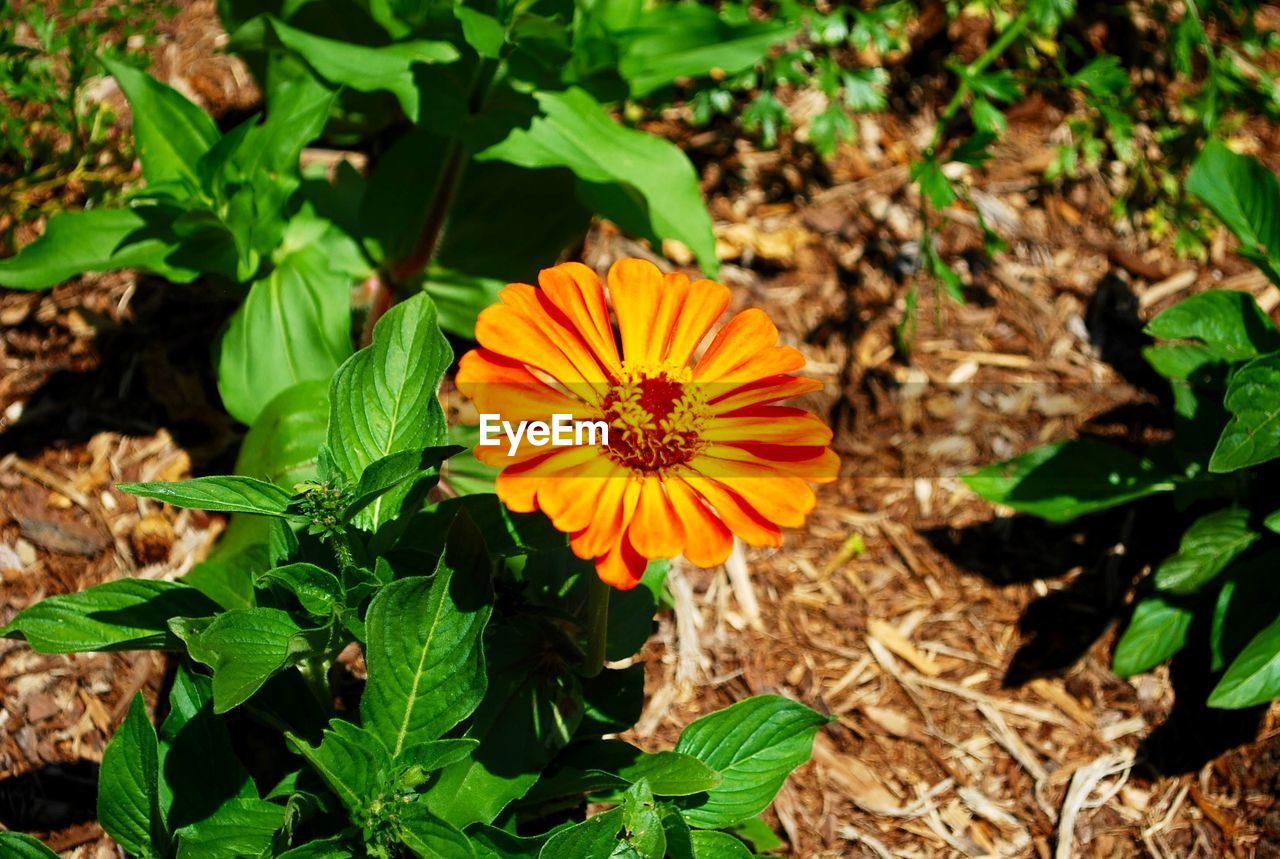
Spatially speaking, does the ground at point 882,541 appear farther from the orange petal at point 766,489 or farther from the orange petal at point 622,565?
the orange petal at point 622,565

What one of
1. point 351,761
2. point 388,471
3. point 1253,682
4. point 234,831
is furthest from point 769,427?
point 1253,682

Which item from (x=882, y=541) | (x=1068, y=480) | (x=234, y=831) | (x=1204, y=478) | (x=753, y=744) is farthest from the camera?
(x=882, y=541)

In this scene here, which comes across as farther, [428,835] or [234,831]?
[234,831]

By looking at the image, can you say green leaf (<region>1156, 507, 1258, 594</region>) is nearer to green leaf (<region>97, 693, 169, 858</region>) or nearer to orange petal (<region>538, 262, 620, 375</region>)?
orange petal (<region>538, 262, 620, 375</region>)

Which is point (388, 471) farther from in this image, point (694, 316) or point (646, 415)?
point (694, 316)

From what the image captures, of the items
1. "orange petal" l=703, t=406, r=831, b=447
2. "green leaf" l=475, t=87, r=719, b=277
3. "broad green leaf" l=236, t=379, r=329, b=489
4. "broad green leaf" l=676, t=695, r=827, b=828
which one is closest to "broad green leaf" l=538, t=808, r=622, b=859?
"broad green leaf" l=676, t=695, r=827, b=828

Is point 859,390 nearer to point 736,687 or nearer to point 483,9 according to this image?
point 736,687
